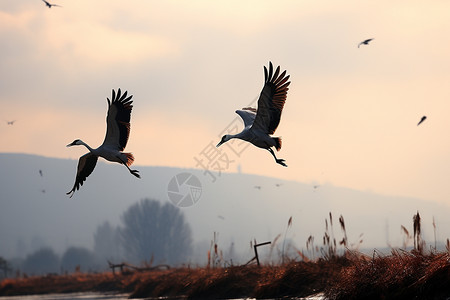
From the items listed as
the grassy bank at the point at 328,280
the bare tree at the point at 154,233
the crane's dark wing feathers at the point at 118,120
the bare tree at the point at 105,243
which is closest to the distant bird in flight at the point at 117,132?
the crane's dark wing feathers at the point at 118,120

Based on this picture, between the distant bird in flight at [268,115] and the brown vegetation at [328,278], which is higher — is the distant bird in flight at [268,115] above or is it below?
above

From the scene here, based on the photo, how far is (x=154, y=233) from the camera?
12912 cm

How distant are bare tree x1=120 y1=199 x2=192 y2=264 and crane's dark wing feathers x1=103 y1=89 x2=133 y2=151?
108m

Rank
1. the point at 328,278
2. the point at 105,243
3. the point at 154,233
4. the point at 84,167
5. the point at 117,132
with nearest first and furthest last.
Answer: the point at 328,278 → the point at 117,132 → the point at 84,167 → the point at 154,233 → the point at 105,243

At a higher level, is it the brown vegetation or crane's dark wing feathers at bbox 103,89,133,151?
crane's dark wing feathers at bbox 103,89,133,151

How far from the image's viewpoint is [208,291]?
71.3 feet

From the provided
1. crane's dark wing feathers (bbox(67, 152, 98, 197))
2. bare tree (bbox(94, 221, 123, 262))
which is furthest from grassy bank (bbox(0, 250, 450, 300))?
bare tree (bbox(94, 221, 123, 262))

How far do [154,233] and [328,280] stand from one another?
11324 cm

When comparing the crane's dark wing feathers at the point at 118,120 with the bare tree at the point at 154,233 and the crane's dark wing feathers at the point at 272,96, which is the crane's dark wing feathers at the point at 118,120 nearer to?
the crane's dark wing feathers at the point at 272,96

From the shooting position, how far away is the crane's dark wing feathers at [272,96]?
17562 millimetres

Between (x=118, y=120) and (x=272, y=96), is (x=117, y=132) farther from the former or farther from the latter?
(x=272, y=96)

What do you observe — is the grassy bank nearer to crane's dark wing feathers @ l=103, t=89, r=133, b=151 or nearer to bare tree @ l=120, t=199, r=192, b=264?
crane's dark wing feathers @ l=103, t=89, r=133, b=151

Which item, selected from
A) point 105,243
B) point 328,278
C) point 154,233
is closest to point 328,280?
point 328,278

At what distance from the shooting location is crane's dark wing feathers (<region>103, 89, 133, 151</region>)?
62.2ft
